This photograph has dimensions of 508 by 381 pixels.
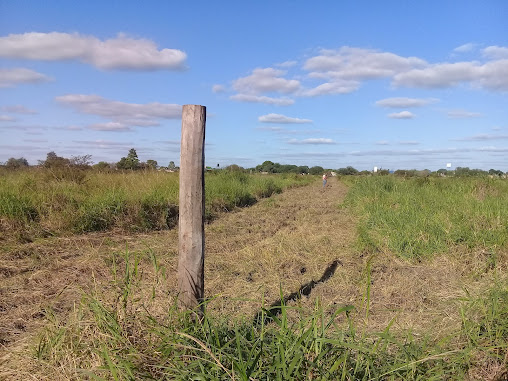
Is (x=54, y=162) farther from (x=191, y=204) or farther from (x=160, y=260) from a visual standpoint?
(x=191, y=204)

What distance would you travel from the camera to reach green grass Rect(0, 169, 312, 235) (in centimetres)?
680

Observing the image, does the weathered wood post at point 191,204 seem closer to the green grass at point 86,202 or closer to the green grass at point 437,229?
the green grass at point 437,229

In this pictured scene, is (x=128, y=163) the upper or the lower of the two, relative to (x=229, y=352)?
upper

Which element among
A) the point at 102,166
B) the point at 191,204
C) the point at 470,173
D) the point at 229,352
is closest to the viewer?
the point at 229,352

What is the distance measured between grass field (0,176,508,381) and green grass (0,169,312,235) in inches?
20.3

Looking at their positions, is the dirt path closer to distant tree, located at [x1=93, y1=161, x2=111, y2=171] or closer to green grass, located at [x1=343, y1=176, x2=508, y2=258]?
green grass, located at [x1=343, y1=176, x2=508, y2=258]

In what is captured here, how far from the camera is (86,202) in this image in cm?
766

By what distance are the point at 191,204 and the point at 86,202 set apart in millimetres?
5561

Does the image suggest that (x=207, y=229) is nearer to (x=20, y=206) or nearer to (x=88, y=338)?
(x=20, y=206)

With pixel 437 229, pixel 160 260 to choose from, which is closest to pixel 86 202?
pixel 160 260

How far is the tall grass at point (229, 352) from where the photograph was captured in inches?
79.2

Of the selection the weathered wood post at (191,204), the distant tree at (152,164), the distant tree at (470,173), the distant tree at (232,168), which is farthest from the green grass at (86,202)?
the distant tree at (470,173)

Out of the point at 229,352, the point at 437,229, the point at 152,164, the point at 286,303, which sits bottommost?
the point at 286,303

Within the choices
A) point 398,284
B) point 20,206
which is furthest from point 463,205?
point 20,206
